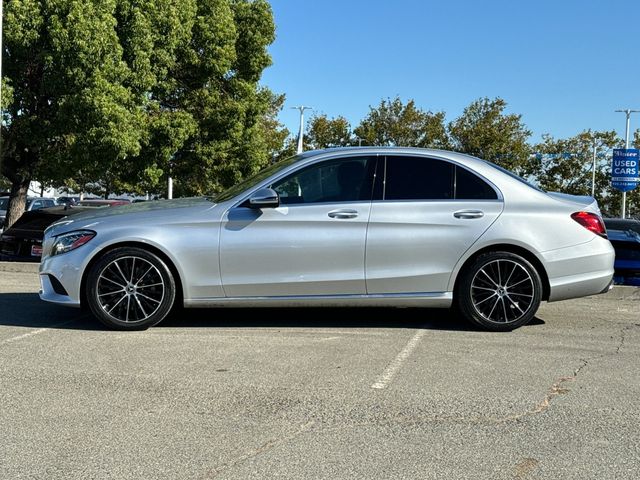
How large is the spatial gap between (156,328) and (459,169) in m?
3.31

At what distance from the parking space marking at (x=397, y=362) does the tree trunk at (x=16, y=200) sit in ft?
43.6

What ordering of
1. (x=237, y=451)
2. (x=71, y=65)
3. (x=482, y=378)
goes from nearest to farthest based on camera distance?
(x=237, y=451), (x=482, y=378), (x=71, y=65)

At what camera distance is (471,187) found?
653cm

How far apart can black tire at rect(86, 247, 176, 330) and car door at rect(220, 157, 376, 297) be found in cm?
59

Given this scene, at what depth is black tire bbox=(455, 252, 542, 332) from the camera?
→ 21.0 feet

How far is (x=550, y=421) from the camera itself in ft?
13.5

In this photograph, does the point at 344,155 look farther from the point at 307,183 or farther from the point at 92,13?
the point at 92,13

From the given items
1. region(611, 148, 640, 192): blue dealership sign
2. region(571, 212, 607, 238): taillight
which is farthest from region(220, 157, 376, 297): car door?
region(611, 148, 640, 192): blue dealership sign

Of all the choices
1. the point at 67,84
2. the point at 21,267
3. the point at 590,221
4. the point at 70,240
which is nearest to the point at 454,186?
the point at 590,221

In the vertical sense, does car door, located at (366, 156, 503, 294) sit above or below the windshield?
below

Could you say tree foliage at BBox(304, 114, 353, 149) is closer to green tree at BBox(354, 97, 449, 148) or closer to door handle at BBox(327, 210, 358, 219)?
green tree at BBox(354, 97, 449, 148)

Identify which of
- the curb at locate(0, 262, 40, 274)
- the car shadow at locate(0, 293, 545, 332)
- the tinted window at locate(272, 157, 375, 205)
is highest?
the tinted window at locate(272, 157, 375, 205)

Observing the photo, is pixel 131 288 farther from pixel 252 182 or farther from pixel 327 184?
pixel 327 184

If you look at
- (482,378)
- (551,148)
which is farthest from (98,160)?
(551,148)
